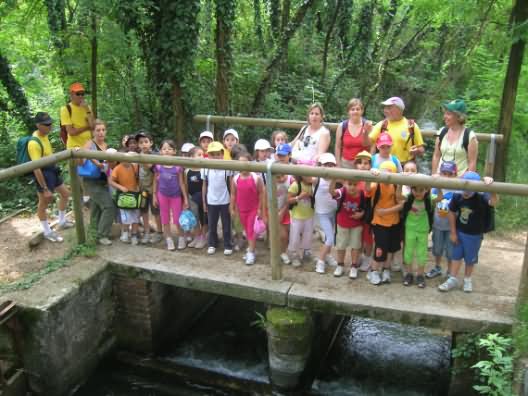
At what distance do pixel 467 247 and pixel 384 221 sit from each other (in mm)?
802

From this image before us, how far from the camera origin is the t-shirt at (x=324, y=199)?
203 inches

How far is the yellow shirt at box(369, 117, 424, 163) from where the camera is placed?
5.27 metres

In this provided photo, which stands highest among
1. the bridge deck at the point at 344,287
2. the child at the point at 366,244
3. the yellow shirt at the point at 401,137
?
the yellow shirt at the point at 401,137

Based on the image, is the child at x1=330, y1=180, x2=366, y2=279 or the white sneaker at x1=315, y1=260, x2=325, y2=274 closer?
the child at x1=330, y1=180, x2=366, y2=279

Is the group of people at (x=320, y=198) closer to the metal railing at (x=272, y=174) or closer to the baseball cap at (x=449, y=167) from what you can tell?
the baseball cap at (x=449, y=167)

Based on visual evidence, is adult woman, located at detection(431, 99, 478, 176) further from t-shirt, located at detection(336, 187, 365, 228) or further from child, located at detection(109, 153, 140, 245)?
child, located at detection(109, 153, 140, 245)

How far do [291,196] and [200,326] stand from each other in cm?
270

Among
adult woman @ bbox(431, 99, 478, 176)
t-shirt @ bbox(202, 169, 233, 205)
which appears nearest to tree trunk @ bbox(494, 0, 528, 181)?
adult woman @ bbox(431, 99, 478, 176)

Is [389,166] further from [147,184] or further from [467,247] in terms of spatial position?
[147,184]

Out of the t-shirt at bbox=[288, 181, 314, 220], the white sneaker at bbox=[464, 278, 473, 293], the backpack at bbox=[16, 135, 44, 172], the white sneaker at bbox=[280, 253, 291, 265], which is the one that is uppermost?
the backpack at bbox=[16, 135, 44, 172]

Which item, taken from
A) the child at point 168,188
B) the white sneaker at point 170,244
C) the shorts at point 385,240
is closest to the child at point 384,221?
the shorts at point 385,240

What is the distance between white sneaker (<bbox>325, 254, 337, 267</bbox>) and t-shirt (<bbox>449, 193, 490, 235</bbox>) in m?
1.40

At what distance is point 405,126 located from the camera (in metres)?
5.29

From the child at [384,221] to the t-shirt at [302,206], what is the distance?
0.67m
